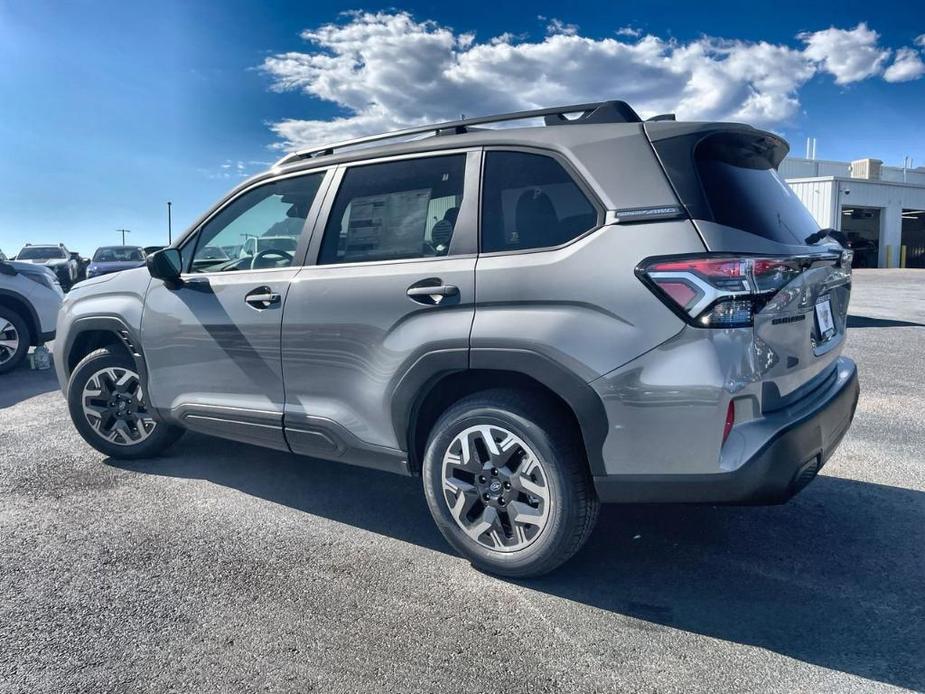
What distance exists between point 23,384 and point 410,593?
22.6ft

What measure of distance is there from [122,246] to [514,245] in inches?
857

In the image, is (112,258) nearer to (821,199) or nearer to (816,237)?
(816,237)

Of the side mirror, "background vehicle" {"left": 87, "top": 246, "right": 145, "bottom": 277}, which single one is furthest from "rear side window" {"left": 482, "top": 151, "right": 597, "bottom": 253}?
"background vehicle" {"left": 87, "top": 246, "right": 145, "bottom": 277}

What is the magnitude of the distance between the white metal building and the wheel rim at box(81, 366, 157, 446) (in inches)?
1350

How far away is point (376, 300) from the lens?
317 centimetres

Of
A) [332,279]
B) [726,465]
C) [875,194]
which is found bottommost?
[726,465]

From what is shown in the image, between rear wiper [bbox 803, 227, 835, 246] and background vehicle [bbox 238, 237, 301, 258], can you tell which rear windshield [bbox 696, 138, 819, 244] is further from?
background vehicle [bbox 238, 237, 301, 258]

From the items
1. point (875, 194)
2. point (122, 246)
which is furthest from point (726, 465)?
point (875, 194)

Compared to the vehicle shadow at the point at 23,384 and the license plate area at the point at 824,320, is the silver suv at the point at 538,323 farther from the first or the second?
the vehicle shadow at the point at 23,384

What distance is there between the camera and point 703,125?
2723mm

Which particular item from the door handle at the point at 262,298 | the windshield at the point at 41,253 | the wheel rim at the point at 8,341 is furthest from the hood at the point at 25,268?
the windshield at the point at 41,253

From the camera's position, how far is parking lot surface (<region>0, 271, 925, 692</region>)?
2348 millimetres

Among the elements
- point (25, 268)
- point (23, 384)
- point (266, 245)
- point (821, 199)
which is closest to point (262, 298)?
point (266, 245)

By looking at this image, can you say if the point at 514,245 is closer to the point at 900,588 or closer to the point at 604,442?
the point at 604,442
